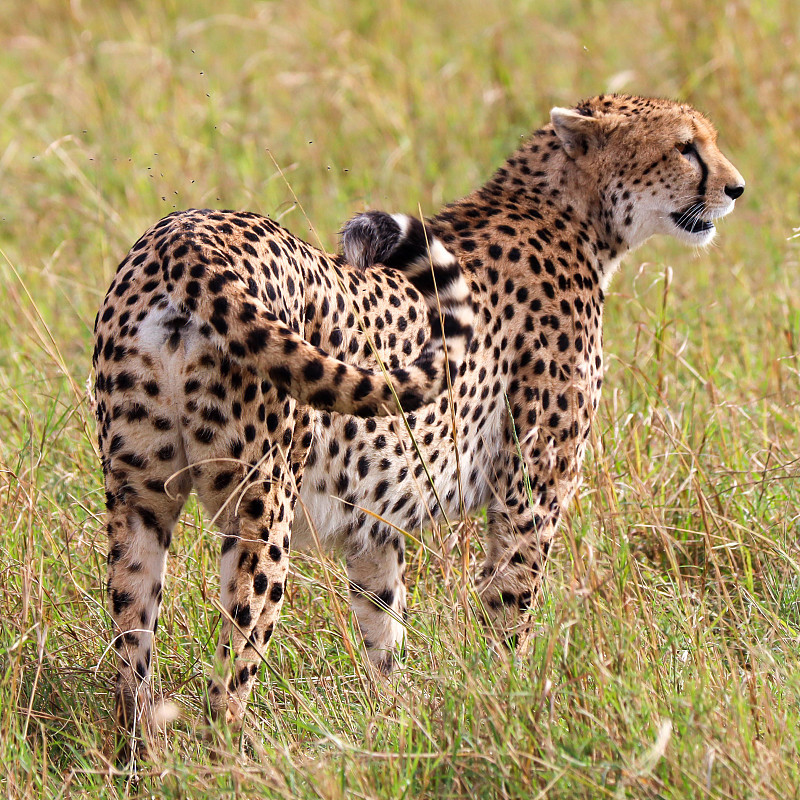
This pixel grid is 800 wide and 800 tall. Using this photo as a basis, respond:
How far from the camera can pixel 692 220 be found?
3033mm

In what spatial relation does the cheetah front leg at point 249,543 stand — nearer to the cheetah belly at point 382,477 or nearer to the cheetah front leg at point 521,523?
the cheetah belly at point 382,477

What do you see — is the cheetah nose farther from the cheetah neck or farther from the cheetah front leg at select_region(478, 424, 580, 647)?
the cheetah front leg at select_region(478, 424, 580, 647)

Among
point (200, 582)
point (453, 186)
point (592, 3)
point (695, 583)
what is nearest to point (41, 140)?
point (453, 186)

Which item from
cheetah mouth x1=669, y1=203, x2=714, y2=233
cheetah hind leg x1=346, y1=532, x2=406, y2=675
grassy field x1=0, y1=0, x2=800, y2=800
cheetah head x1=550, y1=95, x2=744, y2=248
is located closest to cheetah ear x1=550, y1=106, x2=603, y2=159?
cheetah head x1=550, y1=95, x2=744, y2=248

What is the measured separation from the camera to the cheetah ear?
9.90ft

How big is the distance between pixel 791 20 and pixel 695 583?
4.58m

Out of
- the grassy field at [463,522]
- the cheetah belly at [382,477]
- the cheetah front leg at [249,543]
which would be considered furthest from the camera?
the cheetah belly at [382,477]

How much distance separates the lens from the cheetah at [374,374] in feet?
7.02

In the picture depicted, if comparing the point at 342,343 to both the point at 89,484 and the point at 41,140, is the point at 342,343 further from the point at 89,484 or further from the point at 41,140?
the point at 41,140

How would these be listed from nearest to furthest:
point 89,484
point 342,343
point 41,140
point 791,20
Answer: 1. point 342,343
2. point 89,484
3. point 41,140
4. point 791,20

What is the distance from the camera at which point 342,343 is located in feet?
8.21

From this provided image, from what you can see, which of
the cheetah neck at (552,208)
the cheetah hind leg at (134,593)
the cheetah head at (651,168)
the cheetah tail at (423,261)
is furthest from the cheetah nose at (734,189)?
the cheetah hind leg at (134,593)

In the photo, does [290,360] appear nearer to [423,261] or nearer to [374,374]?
[374,374]

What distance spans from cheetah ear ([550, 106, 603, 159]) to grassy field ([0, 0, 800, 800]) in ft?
1.90
